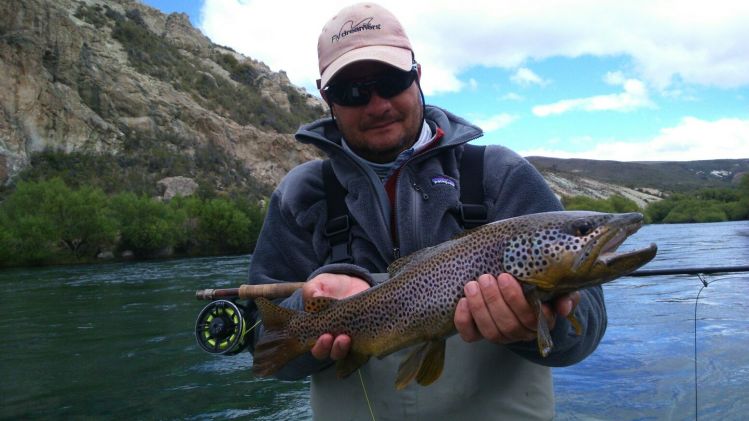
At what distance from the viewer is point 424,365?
2.67 m

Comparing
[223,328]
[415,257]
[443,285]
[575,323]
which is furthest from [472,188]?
[223,328]

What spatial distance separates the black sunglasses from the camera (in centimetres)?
321

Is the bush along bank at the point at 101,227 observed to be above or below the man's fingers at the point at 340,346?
above

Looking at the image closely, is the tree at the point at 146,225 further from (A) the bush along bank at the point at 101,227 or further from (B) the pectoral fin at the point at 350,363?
(B) the pectoral fin at the point at 350,363

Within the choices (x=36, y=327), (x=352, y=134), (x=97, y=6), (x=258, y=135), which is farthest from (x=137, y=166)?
(x=352, y=134)

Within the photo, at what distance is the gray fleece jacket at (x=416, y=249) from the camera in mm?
2801

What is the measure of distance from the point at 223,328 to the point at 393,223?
1.59m

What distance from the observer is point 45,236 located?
37.1m

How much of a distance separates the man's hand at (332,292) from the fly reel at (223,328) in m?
1.06

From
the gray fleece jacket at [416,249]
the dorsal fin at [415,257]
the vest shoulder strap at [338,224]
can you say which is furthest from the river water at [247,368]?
the dorsal fin at [415,257]

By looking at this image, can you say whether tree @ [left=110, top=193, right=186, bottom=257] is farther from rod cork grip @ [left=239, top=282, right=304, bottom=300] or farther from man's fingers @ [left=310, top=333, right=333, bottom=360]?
man's fingers @ [left=310, top=333, right=333, bottom=360]

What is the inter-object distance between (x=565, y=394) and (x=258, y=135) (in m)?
67.6

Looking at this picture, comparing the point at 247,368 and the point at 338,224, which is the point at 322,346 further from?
the point at 247,368

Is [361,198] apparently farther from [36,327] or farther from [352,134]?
[36,327]
